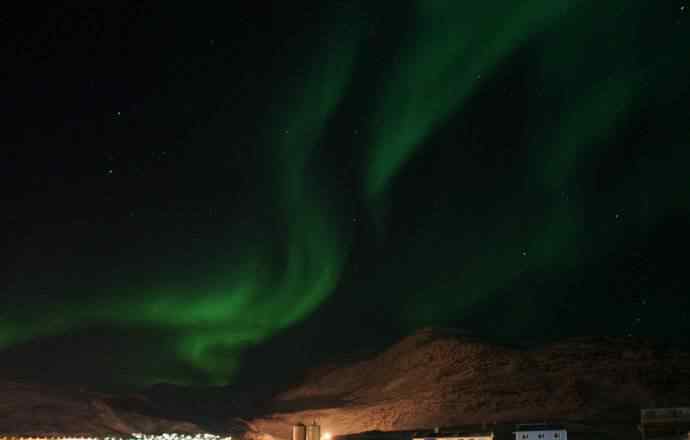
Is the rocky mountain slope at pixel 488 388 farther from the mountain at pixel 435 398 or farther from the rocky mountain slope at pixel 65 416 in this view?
the rocky mountain slope at pixel 65 416

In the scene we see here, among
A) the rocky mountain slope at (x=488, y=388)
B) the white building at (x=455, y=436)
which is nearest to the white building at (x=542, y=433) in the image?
the white building at (x=455, y=436)

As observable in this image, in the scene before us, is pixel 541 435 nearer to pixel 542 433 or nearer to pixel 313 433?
pixel 542 433

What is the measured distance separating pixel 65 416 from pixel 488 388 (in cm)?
3761

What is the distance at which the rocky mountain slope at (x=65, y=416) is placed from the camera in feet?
208

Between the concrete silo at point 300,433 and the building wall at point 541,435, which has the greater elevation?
the concrete silo at point 300,433

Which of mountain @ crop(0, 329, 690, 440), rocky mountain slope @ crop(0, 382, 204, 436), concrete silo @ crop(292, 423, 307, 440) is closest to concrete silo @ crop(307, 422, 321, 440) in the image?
concrete silo @ crop(292, 423, 307, 440)

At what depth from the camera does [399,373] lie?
8319 centimetres

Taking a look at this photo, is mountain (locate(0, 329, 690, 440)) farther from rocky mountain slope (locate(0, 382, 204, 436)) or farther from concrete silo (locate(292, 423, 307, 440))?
concrete silo (locate(292, 423, 307, 440))

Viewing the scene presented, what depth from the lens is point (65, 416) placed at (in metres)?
67.8

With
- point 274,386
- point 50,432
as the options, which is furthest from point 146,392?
point 50,432

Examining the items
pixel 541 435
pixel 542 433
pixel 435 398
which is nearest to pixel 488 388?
pixel 435 398

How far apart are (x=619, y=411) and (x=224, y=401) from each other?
48640 millimetres

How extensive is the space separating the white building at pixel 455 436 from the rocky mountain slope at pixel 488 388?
1038 centimetres

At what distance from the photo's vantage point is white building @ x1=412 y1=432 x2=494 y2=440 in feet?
151
